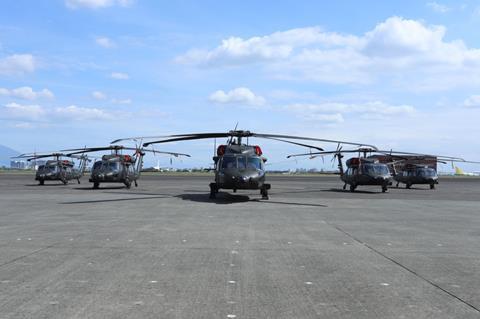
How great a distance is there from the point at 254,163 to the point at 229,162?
128cm

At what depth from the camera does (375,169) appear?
1346 inches

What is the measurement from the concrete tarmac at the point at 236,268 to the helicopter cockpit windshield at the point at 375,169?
1829 cm

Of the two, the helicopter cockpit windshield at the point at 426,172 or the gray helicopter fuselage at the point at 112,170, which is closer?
the gray helicopter fuselage at the point at 112,170

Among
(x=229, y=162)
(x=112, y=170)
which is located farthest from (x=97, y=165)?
(x=229, y=162)

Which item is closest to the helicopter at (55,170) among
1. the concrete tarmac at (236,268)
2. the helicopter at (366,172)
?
the helicopter at (366,172)

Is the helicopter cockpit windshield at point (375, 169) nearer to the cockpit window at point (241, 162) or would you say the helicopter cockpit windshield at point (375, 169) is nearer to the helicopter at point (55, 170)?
the cockpit window at point (241, 162)

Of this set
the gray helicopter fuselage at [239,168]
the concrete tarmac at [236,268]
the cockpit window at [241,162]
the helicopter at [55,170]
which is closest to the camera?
the concrete tarmac at [236,268]

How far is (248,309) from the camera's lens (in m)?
5.65

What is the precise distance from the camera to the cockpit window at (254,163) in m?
24.4

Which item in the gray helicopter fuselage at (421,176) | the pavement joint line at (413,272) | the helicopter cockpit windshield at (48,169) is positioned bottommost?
the pavement joint line at (413,272)

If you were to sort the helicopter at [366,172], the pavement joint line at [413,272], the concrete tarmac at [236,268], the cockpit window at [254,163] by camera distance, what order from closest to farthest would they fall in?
1. the concrete tarmac at [236,268]
2. the pavement joint line at [413,272]
3. the cockpit window at [254,163]
4. the helicopter at [366,172]

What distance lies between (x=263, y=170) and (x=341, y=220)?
29.6ft

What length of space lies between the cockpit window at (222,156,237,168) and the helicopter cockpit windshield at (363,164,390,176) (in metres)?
13.1

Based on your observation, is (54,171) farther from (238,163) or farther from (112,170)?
(238,163)
